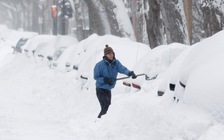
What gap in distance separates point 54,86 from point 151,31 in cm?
374

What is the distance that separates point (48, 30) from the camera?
5831 centimetres

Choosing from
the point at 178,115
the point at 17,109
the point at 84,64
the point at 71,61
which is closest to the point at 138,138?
the point at 178,115

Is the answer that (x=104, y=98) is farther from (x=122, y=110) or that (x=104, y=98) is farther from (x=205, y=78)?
(x=205, y=78)

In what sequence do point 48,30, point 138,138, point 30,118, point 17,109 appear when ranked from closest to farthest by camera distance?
1. point 138,138
2. point 30,118
3. point 17,109
4. point 48,30

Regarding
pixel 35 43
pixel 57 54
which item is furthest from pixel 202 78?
pixel 35 43

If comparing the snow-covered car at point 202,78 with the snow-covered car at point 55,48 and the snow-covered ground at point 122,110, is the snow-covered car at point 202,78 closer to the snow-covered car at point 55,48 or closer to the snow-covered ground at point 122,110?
the snow-covered ground at point 122,110

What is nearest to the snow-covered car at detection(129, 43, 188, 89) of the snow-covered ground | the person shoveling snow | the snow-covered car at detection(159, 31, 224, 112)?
the snow-covered ground

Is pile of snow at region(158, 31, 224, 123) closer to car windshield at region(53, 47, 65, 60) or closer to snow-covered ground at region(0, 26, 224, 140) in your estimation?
snow-covered ground at region(0, 26, 224, 140)

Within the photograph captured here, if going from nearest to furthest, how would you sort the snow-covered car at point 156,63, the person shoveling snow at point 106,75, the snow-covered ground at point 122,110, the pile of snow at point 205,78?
the pile of snow at point 205,78, the snow-covered ground at point 122,110, the person shoveling snow at point 106,75, the snow-covered car at point 156,63

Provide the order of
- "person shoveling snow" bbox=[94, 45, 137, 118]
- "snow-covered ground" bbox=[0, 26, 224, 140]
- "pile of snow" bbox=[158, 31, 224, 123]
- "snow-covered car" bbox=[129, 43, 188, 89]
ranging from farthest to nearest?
"snow-covered car" bbox=[129, 43, 188, 89] → "person shoveling snow" bbox=[94, 45, 137, 118] → "snow-covered ground" bbox=[0, 26, 224, 140] → "pile of snow" bbox=[158, 31, 224, 123]

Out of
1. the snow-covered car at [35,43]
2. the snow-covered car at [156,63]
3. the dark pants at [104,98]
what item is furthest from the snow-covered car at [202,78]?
the snow-covered car at [35,43]

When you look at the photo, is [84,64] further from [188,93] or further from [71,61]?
[188,93]

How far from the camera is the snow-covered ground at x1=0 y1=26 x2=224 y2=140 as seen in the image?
15.4 feet

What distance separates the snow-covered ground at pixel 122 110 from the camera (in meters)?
4.69
